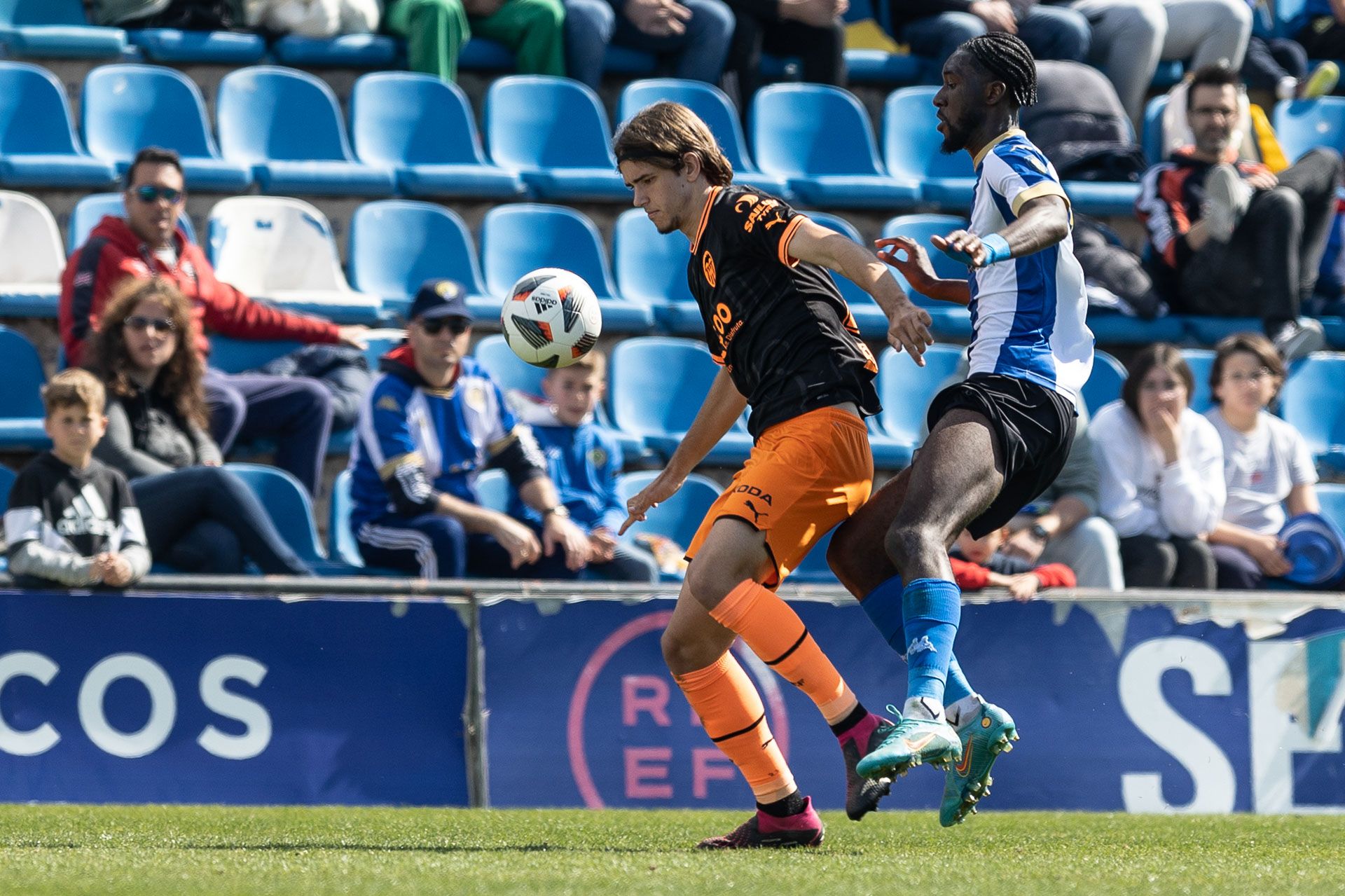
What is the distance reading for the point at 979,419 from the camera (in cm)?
428

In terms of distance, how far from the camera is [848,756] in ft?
14.7

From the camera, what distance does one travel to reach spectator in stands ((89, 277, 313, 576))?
22.3 ft

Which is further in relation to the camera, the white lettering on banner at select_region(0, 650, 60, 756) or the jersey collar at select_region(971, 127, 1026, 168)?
the white lettering on banner at select_region(0, 650, 60, 756)

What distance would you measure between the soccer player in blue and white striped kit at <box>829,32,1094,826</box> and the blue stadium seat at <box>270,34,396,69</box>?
5849mm

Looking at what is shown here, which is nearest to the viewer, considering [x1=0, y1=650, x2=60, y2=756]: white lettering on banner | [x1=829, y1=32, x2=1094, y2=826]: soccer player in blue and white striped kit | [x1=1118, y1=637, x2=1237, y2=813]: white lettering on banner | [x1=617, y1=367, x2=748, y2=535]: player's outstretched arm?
[x1=829, y1=32, x2=1094, y2=826]: soccer player in blue and white striped kit

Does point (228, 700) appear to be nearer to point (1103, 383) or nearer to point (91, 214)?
point (91, 214)

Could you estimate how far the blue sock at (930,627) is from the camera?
13.5ft

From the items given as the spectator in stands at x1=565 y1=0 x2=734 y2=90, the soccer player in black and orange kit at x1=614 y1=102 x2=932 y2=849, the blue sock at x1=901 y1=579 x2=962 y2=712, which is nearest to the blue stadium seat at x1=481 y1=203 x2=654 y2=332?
the spectator in stands at x1=565 y1=0 x2=734 y2=90

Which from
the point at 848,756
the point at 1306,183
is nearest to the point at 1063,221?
the point at 848,756

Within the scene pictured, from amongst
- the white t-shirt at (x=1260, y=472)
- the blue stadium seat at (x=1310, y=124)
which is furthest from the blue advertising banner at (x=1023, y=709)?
the blue stadium seat at (x=1310, y=124)

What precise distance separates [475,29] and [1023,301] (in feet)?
21.1

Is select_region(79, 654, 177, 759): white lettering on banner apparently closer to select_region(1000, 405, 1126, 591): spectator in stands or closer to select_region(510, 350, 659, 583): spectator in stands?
select_region(510, 350, 659, 583): spectator in stands

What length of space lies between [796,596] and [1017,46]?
275 centimetres

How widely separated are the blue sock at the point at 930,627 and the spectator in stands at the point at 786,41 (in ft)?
21.7
